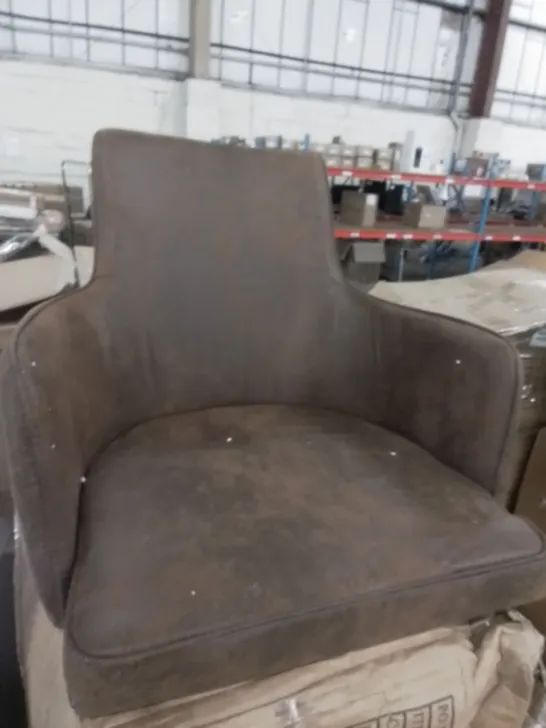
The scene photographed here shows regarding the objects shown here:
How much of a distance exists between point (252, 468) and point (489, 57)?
198 inches

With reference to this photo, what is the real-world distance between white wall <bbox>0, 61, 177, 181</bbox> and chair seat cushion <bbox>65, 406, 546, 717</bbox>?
3.31m

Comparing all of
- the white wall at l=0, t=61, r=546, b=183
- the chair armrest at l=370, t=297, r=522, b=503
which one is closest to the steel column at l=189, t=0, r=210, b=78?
the white wall at l=0, t=61, r=546, b=183

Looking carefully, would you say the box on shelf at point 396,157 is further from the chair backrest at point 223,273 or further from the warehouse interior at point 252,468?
the chair backrest at point 223,273

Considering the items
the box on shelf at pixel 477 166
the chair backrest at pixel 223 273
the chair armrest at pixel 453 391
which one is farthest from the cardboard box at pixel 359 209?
the chair armrest at pixel 453 391

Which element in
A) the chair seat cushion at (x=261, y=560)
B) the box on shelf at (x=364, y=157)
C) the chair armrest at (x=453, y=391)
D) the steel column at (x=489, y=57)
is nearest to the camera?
the chair seat cushion at (x=261, y=560)

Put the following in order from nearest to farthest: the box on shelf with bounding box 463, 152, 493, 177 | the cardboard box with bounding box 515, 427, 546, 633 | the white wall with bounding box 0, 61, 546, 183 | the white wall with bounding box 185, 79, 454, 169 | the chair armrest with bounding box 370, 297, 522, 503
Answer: the chair armrest with bounding box 370, 297, 522, 503, the cardboard box with bounding box 515, 427, 546, 633, the white wall with bounding box 0, 61, 546, 183, the box on shelf with bounding box 463, 152, 493, 177, the white wall with bounding box 185, 79, 454, 169

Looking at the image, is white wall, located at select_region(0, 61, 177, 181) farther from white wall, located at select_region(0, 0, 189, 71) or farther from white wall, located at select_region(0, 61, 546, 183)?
white wall, located at select_region(0, 0, 189, 71)

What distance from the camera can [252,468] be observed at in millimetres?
818

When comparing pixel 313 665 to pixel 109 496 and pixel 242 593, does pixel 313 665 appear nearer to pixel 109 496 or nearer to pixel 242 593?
pixel 242 593

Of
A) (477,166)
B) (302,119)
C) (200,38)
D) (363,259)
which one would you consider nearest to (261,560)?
(363,259)

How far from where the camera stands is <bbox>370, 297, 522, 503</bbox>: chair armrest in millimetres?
830

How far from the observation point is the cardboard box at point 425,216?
137 inches

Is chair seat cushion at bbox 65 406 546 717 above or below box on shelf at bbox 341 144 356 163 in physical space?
below

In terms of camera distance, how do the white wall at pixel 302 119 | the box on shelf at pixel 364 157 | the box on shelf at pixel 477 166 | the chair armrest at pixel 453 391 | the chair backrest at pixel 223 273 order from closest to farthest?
the chair armrest at pixel 453 391
the chair backrest at pixel 223 273
the box on shelf at pixel 364 157
the box on shelf at pixel 477 166
the white wall at pixel 302 119
